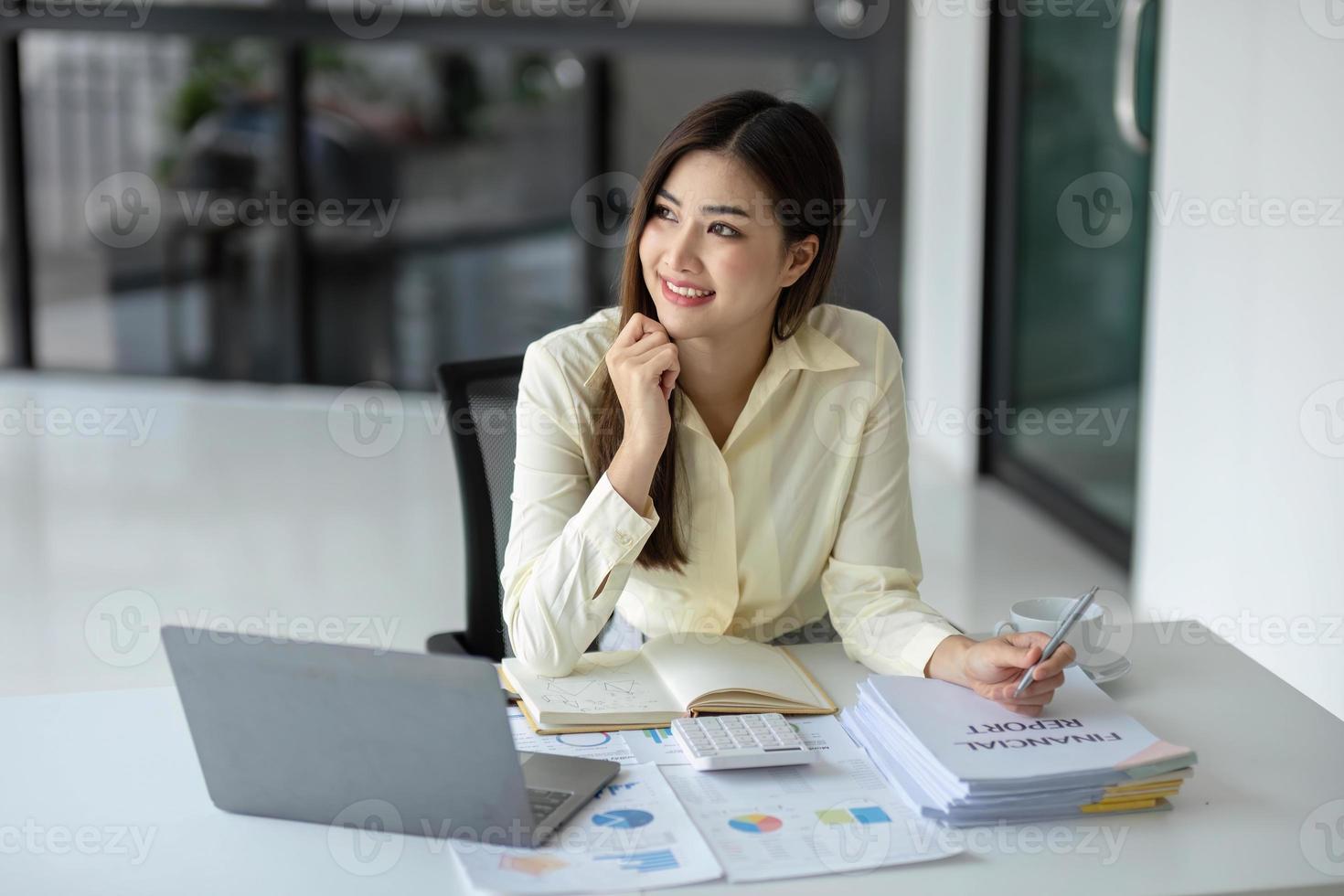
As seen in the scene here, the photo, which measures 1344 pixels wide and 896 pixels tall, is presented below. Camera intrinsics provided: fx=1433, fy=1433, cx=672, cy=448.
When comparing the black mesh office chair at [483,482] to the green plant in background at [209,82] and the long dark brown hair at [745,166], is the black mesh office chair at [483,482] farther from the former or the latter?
the green plant in background at [209,82]

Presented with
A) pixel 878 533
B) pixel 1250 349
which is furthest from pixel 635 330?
pixel 1250 349

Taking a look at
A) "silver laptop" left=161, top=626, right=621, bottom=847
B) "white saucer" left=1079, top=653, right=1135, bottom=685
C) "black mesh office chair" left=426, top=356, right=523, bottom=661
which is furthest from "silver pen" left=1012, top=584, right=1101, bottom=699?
"black mesh office chair" left=426, top=356, right=523, bottom=661

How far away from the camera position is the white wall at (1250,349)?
8.18 feet

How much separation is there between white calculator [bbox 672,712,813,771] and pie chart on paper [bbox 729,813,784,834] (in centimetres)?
8

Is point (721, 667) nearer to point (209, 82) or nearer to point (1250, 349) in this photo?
point (1250, 349)

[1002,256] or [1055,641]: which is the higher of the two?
[1002,256]

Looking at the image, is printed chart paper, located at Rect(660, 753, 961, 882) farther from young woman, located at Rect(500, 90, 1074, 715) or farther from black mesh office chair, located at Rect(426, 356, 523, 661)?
black mesh office chair, located at Rect(426, 356, 523, 661)

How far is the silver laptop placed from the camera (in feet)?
3.62

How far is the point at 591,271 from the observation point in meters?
5.36

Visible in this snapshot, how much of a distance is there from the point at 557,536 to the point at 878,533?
39 cm

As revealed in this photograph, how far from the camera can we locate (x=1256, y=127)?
2721mm

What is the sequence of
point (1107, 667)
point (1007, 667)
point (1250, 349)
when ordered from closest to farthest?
point (1007, 667) < point (1107, 667) < point (1250, 349)

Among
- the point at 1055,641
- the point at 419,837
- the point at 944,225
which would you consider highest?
the point at 944,225

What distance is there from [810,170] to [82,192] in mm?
4641
